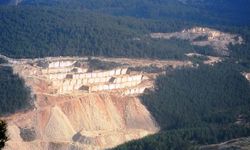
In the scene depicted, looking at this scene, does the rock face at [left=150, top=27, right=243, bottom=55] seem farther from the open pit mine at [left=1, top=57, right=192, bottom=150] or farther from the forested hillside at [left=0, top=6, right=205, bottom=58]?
the open pit mine at [left=1, top=57, right=192, bottom=150]

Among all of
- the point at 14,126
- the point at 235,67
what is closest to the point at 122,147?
the point at 14,126

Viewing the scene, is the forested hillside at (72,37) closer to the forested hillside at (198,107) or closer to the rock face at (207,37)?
the rock face at (207,37)

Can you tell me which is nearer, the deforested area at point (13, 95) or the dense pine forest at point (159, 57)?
the dense pine forest at point (159, 57)

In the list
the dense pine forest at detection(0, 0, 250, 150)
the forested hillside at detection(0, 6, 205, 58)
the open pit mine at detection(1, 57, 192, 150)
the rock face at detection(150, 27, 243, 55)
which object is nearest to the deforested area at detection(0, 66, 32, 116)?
the dense pine forest at detection(0, 0, 250, 150)

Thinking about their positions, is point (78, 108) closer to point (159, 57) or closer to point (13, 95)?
point (13, 95)

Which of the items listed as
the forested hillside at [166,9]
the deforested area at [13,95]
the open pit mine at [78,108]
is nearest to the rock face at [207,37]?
the forested hillside at [166,9]

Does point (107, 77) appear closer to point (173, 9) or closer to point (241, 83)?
point (241, 83)
